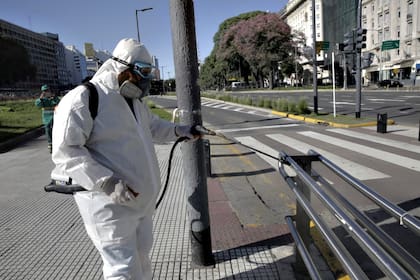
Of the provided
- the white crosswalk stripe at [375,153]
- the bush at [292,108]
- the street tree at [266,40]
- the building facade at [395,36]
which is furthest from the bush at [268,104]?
the street tree at [266,40]

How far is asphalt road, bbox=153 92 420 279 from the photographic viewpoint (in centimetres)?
423

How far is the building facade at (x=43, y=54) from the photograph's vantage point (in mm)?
112250

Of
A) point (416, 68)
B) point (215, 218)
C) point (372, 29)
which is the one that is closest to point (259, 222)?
point (215, 218)

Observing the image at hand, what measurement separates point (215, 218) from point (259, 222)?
562 mm

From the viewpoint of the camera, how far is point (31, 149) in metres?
10.1

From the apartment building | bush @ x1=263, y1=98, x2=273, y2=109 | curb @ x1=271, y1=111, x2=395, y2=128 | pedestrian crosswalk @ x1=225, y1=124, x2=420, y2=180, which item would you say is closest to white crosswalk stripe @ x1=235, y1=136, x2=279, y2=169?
pedestrian crosswalk @ x1=225, y1=124, x2=420, y2=180

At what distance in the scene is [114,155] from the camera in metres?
2.10

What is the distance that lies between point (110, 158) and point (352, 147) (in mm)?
7507

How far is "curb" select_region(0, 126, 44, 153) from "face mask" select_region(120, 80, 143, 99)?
9.48m

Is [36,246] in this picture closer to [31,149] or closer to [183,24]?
[183,24]

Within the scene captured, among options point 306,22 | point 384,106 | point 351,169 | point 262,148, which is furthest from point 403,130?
point 306,22

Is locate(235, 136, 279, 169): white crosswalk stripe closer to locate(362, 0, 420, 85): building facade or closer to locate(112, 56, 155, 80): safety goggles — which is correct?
locate(112, 56, 155, 80): safety goggles

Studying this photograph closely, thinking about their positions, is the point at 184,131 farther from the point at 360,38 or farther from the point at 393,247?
the point at 360,38

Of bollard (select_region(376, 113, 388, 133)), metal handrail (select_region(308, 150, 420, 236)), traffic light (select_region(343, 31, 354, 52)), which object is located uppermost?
traffic light (select_region(343, 31, 354, 52))
